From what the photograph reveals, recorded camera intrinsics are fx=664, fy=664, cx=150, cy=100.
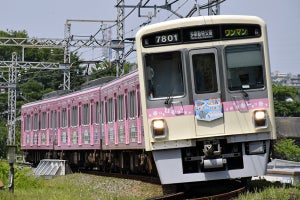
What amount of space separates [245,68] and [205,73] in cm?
64

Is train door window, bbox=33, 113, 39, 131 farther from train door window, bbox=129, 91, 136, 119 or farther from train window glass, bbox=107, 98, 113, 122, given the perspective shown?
train door window, bbox=129, 91, 136, 119

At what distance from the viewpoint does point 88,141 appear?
18781 mm

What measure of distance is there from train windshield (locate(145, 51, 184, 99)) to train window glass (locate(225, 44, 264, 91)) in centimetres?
79

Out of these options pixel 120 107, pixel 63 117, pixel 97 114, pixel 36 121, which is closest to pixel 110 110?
pixel 120 107

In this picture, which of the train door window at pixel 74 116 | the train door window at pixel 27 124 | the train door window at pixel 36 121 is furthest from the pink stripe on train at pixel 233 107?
the train door window at pixel 27 124

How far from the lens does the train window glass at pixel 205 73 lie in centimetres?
1056

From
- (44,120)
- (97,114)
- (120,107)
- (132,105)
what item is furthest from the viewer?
(44,120)

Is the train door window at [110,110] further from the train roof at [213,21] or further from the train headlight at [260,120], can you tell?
the train headlight at [260,120]

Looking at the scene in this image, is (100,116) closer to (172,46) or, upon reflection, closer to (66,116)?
(66,116)

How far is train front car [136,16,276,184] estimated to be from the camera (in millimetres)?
10367

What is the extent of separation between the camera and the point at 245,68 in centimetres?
1056

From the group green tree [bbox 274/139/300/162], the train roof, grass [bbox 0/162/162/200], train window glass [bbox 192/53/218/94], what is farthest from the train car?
green tree [bbox 274/139/300/162]

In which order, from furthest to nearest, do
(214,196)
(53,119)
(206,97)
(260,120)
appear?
(53,119) < (206,97) < (260,120) < (214,196)

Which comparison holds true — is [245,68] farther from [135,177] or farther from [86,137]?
[86,137]
